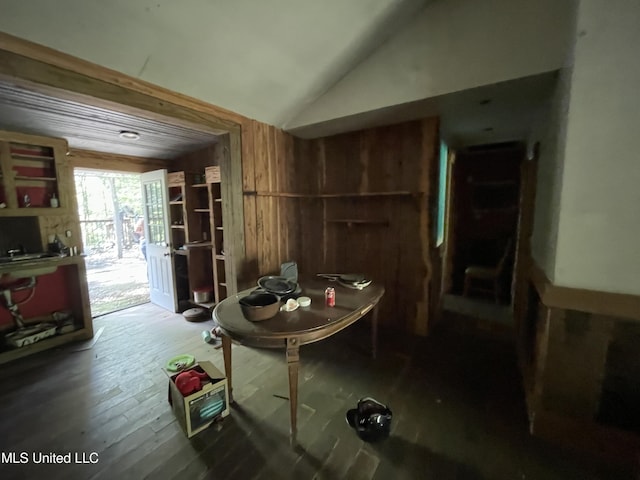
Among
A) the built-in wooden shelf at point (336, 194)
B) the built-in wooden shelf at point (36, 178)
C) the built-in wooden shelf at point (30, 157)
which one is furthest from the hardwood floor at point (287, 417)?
the built-in wooden shelf at point (30, 157)

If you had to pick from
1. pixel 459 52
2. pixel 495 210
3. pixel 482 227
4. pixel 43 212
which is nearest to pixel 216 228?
pixel 43 212

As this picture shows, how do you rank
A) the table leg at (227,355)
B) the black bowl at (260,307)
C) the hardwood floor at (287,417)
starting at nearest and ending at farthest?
the hardwood floor at (287,417) → the black bowl at (260,307) → the table leg at (227,355)

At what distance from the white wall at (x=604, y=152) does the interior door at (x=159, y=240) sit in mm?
4124

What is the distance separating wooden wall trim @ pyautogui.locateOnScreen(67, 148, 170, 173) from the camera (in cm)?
351

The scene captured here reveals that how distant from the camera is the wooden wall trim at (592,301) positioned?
4.52ft

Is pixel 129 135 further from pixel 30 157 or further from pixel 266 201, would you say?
pixel 266 201

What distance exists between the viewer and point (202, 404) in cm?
167

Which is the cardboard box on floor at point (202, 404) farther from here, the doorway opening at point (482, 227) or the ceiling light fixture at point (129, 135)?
the doorway opening at point (482, 227)

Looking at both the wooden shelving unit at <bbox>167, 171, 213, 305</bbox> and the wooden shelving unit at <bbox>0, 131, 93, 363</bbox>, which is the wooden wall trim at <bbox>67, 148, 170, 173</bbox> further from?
the wooden shelving unit at <bbox>167, 171, 213, 305</bbox>

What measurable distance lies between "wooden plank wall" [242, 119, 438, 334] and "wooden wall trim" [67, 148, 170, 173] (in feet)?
8.11

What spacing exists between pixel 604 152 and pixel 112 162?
527cm

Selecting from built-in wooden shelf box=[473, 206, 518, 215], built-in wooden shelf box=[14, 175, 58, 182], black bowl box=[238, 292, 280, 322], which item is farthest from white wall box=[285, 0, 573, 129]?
built-in wooden shelf box=[14, 175, 58, 182]

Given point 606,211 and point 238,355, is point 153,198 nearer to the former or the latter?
point 238,355

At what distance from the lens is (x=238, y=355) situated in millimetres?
2590
